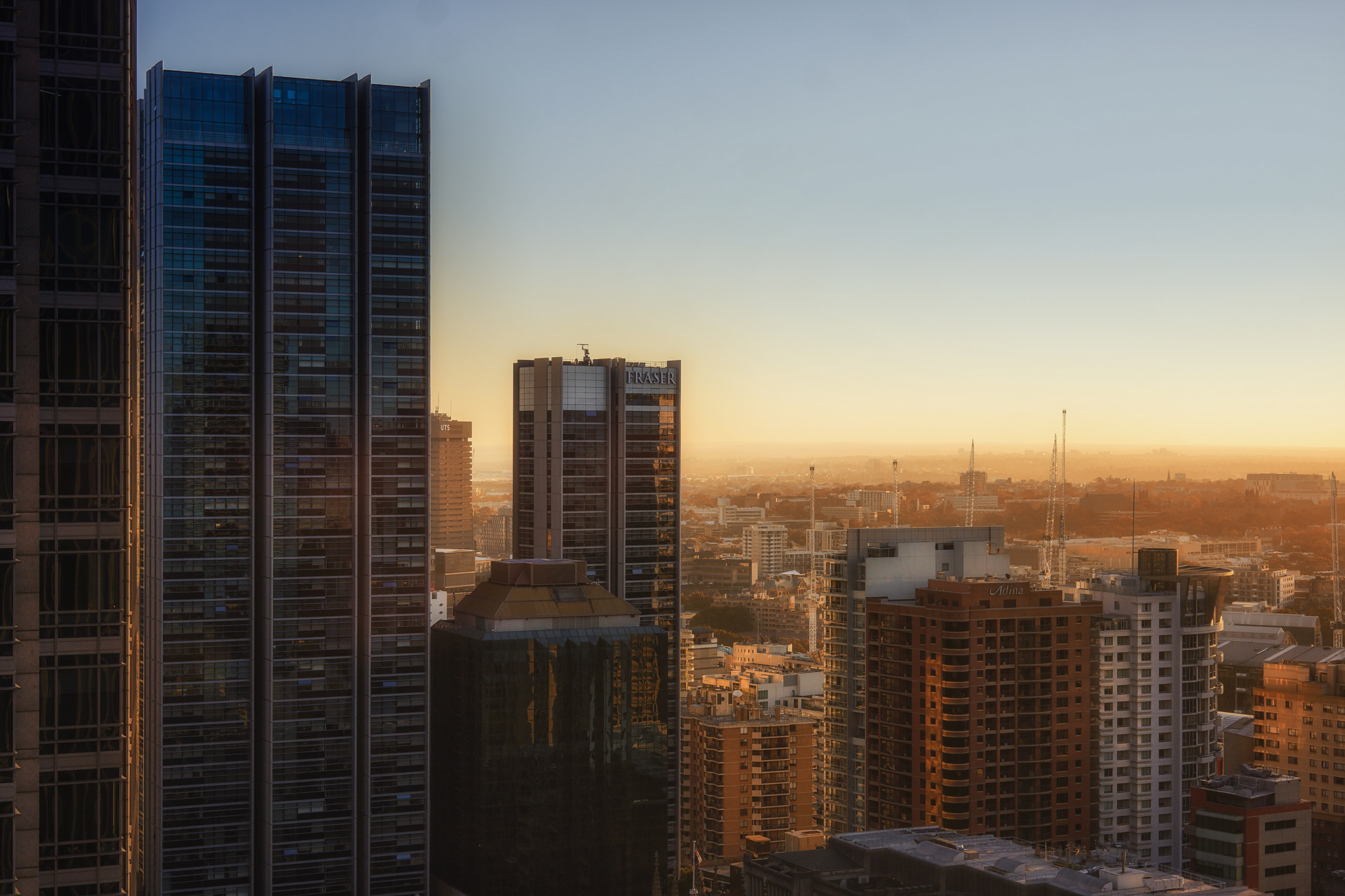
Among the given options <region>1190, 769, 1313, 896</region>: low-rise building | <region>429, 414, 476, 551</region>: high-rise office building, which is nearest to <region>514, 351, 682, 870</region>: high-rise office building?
<region>1190, 769, 1313, 896</region>: low-rise building

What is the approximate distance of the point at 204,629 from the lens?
6156 cm

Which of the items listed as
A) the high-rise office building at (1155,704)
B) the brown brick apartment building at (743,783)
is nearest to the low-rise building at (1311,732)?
the high-rise office building at (1155,704)

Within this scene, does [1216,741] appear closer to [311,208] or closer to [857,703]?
[857,703]

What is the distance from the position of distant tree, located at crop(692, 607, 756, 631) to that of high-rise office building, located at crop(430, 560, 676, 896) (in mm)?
103875

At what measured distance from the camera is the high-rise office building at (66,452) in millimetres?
23734

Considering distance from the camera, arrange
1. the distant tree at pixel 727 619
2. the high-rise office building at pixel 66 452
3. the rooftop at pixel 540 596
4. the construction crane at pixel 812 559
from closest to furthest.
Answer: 1. the high-rise office building at pixel 66 452
2. the rooftop at pixel 540 596
3. the construction crane at pixel 812 559
4. the distant tree at pixel 727 619

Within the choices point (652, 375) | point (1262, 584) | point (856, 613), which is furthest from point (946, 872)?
point (1262, 584)

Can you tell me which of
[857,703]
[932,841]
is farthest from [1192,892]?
[857,703]

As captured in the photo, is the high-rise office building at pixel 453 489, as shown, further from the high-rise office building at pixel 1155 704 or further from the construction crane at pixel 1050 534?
the high-rise office building at pixel 1155 704

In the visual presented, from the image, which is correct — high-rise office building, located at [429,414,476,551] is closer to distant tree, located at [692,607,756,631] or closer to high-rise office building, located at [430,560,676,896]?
distant tree, located at [692,607,756,631]

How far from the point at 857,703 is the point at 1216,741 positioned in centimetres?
2136

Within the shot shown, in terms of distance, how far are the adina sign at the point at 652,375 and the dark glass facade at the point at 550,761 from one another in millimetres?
→ 18210

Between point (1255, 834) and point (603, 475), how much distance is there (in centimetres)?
3827

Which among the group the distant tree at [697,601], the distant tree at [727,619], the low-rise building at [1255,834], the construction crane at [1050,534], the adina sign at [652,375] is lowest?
the distant tree at [727,619]
